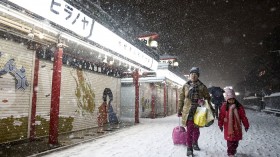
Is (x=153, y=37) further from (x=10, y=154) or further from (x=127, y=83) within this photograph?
(x=10, y=154)

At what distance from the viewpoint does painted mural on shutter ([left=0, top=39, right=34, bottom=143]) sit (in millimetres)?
8711

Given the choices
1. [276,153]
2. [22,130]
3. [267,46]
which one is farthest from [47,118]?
[267,46]

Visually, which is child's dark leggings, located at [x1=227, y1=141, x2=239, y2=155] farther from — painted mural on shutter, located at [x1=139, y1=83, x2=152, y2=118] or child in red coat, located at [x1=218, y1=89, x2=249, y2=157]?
painted mural on shutter, located at [x1=139, y1=83, x2=152, y2=118]

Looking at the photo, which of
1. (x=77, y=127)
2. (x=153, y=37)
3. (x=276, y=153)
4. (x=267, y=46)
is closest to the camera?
(x=276, y=153)

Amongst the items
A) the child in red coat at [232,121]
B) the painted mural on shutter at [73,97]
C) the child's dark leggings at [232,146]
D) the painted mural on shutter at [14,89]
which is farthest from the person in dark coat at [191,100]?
the painted mural on shutter at [73,97]

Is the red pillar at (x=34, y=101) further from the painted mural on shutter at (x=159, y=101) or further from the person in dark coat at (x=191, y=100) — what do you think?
the painted mural on shutter at (x=159, y=101)

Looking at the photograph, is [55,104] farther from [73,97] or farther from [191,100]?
[191,100]

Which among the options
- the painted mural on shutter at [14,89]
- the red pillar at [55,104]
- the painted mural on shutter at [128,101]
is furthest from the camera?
the painted mural on shutter at [128,101]

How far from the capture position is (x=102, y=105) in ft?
52.3

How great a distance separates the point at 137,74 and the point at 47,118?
8288 millimetres

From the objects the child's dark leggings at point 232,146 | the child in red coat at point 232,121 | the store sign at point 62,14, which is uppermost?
the store sign at point 62,14

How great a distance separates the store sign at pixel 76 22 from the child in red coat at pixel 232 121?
5652 millimetres

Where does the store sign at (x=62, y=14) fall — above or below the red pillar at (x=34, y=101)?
above

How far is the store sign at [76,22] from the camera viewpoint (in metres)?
6.53
